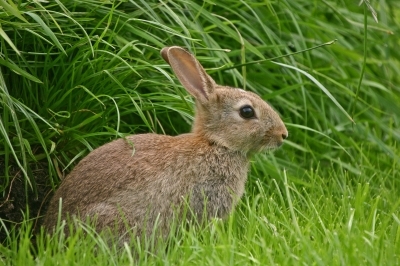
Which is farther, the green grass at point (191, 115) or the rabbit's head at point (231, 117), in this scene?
the rabbit's head at point (231, 117)

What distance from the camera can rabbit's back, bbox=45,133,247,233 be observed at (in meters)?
4.53

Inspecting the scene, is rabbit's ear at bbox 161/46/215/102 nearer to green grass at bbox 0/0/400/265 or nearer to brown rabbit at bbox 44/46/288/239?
brown rabbit at bbox 44/46/288/239

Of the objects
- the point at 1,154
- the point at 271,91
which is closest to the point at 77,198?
the point at 1,154

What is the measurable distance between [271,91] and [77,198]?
1813mm

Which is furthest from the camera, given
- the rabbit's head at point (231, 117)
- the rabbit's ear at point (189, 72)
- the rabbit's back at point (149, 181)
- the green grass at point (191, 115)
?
the rabbit's head at point (231, 117)

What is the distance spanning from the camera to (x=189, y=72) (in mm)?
4938

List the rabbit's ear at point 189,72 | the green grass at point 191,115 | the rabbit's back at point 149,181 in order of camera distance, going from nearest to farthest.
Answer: the green grass at point 191,115, the rabbit's back at point 149,181, the rabbit's ear at point 189,72

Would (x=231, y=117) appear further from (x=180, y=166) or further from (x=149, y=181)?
(x=149, y=181)

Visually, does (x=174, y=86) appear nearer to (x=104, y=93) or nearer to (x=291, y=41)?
(x=104, y=93)

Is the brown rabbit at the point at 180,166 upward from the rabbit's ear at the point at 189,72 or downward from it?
downward

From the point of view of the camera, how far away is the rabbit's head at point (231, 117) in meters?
4.95

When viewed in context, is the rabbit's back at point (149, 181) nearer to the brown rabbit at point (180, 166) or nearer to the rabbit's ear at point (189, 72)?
the brown rabbit at point (180, 166)

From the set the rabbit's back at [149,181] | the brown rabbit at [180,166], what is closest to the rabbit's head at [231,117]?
the brown rabbit at [180,166]

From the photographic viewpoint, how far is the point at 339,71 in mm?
6312
